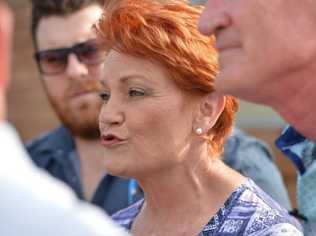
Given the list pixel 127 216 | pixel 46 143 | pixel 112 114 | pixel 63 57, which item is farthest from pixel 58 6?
→ pixel 112 114

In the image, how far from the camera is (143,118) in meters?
3.35

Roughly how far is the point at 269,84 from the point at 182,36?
0.97 metres

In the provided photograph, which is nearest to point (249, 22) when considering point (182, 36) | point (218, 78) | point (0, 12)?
point (218, 78)

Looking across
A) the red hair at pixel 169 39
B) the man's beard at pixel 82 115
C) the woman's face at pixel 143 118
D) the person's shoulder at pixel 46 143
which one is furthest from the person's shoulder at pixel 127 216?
the person's shoulder at pixel 46 143

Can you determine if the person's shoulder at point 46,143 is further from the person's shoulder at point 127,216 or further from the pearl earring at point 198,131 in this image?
the pearl earring at point 198,131

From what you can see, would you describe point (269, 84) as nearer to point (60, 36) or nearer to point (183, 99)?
point (183, 99)

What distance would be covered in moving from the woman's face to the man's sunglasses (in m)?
1.59

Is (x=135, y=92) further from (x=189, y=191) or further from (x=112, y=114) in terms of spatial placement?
(x=189, y=191)

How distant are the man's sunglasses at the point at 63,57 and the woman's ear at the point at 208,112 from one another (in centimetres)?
159

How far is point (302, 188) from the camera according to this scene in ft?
9.93

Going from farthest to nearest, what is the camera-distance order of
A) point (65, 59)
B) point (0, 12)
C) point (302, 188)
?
point (65, 59) < point (302, 188) < point (0, 12)

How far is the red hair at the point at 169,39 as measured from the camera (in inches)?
130

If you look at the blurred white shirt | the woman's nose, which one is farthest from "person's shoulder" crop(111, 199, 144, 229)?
the blurred white shirt

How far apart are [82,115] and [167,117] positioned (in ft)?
5.81
